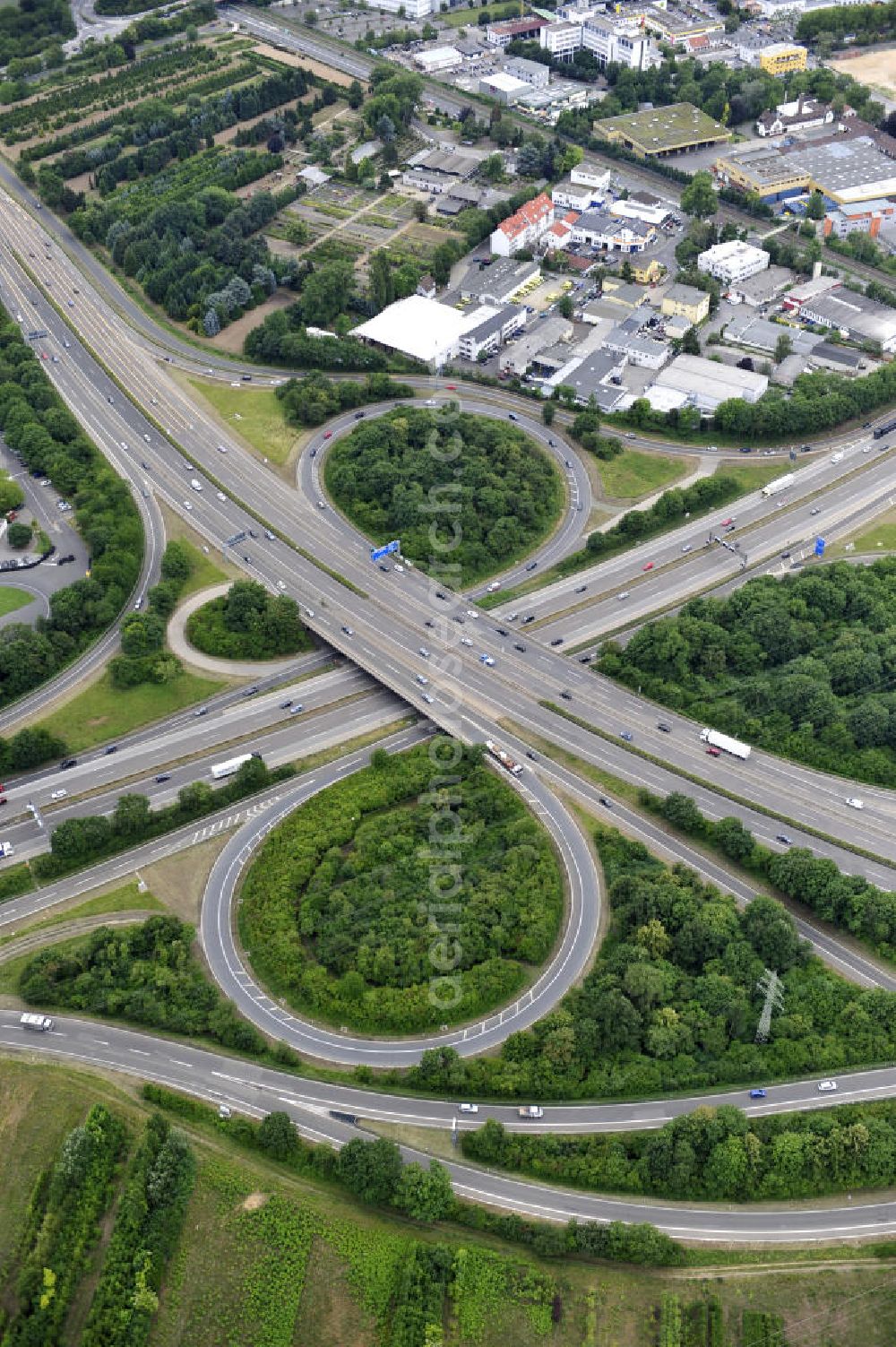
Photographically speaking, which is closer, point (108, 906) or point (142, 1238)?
point (142, 1238)

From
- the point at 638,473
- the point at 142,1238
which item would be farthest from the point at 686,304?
the point at 142,1238

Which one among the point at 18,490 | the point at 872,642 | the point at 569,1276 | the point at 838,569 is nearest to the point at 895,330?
the point at 838,569

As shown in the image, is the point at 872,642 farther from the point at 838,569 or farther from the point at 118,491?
the point at 118,491

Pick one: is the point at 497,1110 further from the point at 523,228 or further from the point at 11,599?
the point at 523,228

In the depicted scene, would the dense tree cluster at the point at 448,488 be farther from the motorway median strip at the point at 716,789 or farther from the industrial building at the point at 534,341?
the motorway median strip at the point at 716,789

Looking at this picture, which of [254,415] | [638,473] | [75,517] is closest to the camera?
[75,517]

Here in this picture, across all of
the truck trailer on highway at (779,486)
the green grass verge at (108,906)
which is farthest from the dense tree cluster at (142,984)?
the truck trailer on highway at (779,486)
